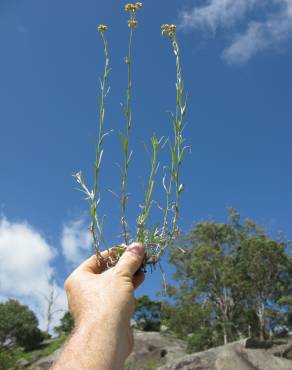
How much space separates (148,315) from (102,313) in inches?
1614

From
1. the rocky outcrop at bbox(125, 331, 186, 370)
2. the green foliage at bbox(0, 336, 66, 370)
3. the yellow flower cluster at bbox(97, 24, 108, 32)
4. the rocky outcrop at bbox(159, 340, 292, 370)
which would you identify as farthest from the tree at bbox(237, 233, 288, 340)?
the yellow flower cluster at bbox(97, 24, 108, 32)

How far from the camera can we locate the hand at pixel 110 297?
1503 mm

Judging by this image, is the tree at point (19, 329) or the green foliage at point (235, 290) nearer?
the green foliage at point (235, 290)

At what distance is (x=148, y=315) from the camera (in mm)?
41219

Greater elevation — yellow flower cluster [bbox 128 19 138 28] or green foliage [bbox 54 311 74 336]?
green foliage [bbox 54 311 74 336]

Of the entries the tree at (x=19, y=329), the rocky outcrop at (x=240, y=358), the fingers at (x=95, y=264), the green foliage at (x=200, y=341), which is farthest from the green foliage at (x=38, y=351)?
the fingers at (x=95, y=264)

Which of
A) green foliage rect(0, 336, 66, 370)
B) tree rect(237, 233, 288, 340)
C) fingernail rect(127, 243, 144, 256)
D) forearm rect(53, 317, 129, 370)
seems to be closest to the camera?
forearm rect(53, 317, 129, 370)

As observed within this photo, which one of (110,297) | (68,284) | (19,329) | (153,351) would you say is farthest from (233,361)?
(19,329)

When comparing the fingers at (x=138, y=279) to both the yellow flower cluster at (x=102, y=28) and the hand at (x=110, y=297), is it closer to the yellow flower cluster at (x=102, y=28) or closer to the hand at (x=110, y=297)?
the hand at (x=110, y=297)

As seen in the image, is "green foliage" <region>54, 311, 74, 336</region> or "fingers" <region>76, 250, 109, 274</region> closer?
"fingers" <region>76, 250, 109, 274</region>

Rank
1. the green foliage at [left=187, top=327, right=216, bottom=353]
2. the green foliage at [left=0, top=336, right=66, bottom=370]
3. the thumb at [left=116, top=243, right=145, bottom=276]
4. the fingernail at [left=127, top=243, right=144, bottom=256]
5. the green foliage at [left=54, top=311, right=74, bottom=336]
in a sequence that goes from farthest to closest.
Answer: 1. the green foliage at [left=54, top=311, right=74, bottom=336]
2. the green foliage at [left=0, top=336, right=66, bottom=370]
3. the green foliage at [left=187, top=327, right=216, bottom=353]
4. the fingernail at [left=127, top=243, right=144, bottom=256]
5. the thumb at [left=116, top=243, right=145, bottom=276]

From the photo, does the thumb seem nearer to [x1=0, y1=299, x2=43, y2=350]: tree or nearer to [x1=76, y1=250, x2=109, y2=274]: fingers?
[x1=76, y1=250, x2=109, y2=274]: fingers

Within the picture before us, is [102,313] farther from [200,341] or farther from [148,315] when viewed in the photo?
[148,315]

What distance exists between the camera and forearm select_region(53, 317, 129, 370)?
1.36m
